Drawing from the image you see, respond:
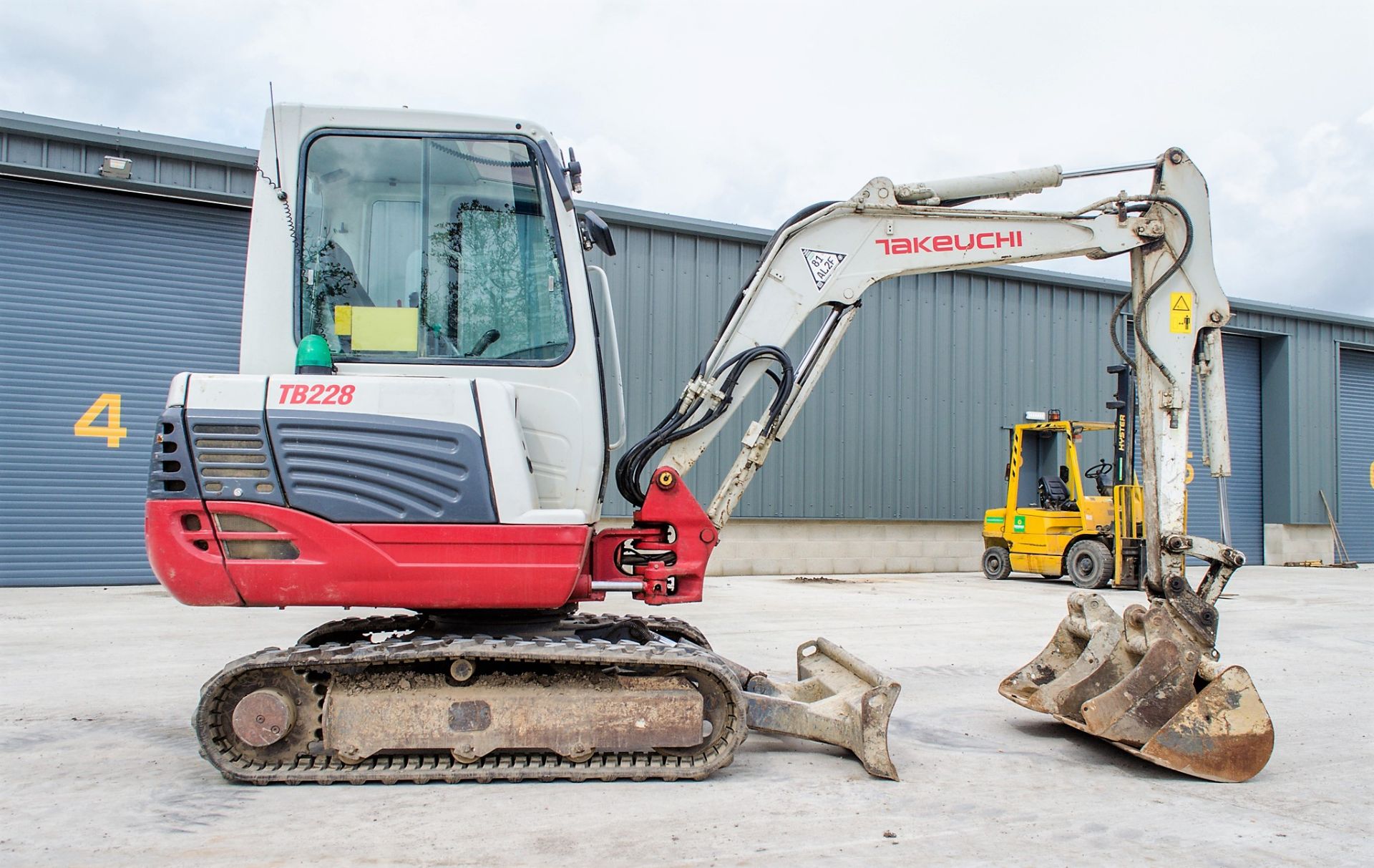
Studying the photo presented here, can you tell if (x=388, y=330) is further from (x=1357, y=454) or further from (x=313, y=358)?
(x=1357, y=454)

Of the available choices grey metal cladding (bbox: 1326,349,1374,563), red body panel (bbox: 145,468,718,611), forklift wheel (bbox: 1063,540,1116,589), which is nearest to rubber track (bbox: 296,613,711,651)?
red body panel (bbox: 145,468,718,611)

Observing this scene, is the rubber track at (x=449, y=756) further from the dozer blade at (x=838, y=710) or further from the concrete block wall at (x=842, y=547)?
the concrete block wall at (x=842, y=547)

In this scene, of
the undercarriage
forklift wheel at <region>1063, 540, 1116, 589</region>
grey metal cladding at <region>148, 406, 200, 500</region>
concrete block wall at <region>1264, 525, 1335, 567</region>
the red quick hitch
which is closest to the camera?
grey metal cladding at <region>148, 406, 200, 500</region>

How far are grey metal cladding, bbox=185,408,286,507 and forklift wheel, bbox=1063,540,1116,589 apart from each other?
13765mm

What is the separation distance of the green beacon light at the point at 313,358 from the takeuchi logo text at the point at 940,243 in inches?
118

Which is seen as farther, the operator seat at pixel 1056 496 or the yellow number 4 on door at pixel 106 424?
the operator seat at pixel 1056 496

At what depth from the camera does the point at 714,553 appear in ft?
53.0

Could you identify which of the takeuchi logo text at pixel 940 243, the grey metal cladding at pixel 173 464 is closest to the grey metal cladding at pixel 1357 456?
the takeuchi logo text at pixel 940 243

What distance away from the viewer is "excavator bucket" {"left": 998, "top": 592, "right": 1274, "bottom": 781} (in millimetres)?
4504

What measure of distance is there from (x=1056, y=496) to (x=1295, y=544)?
9824 millimetres

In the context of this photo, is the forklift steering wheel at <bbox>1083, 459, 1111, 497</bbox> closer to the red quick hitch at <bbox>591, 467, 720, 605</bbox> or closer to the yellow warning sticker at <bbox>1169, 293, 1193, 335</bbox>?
the yellow warning sticker at <bbox>1169, 293, 1193, 335</bbox>

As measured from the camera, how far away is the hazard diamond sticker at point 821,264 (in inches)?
216

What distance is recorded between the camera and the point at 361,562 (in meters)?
4.25

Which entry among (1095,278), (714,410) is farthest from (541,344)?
(1095,278)
